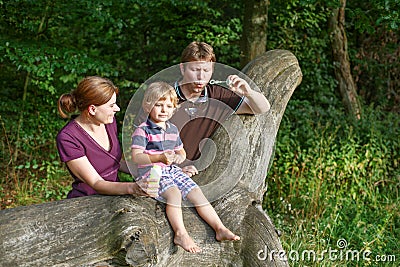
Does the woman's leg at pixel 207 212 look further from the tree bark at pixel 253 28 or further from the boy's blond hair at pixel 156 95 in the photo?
the tree bark at pixel 253 28

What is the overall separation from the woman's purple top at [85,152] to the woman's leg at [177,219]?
0.44m

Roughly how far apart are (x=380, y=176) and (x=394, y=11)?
198cm

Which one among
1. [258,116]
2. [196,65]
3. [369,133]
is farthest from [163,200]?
[369,133]

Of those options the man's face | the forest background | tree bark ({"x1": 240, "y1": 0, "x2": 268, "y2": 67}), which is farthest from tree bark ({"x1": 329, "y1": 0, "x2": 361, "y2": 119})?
the man's face

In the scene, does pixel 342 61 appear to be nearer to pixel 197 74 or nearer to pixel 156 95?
A: pixel 197 74

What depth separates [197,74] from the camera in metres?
3.34

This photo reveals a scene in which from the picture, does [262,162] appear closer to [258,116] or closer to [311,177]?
[258,116]

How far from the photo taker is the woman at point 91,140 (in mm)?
2855

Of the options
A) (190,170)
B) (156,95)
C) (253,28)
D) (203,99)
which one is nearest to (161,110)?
(156,95)

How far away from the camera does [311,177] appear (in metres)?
5.64

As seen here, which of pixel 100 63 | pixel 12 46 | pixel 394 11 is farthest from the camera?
pixel 100 63

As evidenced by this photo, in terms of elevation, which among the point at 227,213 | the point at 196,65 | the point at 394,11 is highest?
the point at 394,11

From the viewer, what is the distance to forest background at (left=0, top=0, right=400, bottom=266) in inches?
200

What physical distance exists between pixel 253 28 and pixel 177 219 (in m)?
3.75
